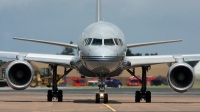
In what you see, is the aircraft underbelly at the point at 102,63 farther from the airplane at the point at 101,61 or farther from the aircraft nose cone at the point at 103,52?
the aircraft nose cone at the point at 103,52

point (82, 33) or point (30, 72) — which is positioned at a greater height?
point (82, 33)

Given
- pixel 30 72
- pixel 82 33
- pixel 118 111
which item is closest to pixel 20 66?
pixel 30 72

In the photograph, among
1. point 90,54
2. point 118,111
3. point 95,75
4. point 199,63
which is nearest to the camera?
point 118,111

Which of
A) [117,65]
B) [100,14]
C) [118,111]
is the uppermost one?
[100,14]

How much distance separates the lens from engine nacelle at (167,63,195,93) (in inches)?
1276

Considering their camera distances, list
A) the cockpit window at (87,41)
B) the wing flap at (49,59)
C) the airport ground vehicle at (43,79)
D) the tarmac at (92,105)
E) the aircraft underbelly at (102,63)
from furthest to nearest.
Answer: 1. the airport ground vehicle at (43,79)
2. the wing flap at (49,59)
3. the cockpit window at (87,41)
4. the aircraft underbelly at (102,63)
5. the tarmac at (92,105)

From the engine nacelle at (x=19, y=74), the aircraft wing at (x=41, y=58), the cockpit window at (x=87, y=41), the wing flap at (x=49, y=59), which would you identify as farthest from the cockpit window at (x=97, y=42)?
the engine nacelle at (x=19, y=74)

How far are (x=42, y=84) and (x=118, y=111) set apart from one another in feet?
212

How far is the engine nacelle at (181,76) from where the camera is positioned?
1276 inches

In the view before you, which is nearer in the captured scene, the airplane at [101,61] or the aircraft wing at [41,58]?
the airplane at [101,61]

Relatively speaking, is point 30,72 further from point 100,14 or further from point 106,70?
point 100,14

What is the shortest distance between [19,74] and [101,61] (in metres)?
5.31

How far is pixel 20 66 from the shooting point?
33.0m

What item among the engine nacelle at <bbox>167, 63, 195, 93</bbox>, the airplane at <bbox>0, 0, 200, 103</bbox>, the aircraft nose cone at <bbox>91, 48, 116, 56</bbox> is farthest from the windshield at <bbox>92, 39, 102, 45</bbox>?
the engine nacelle at <bbox>167, 63, 195, 93</bbox>
